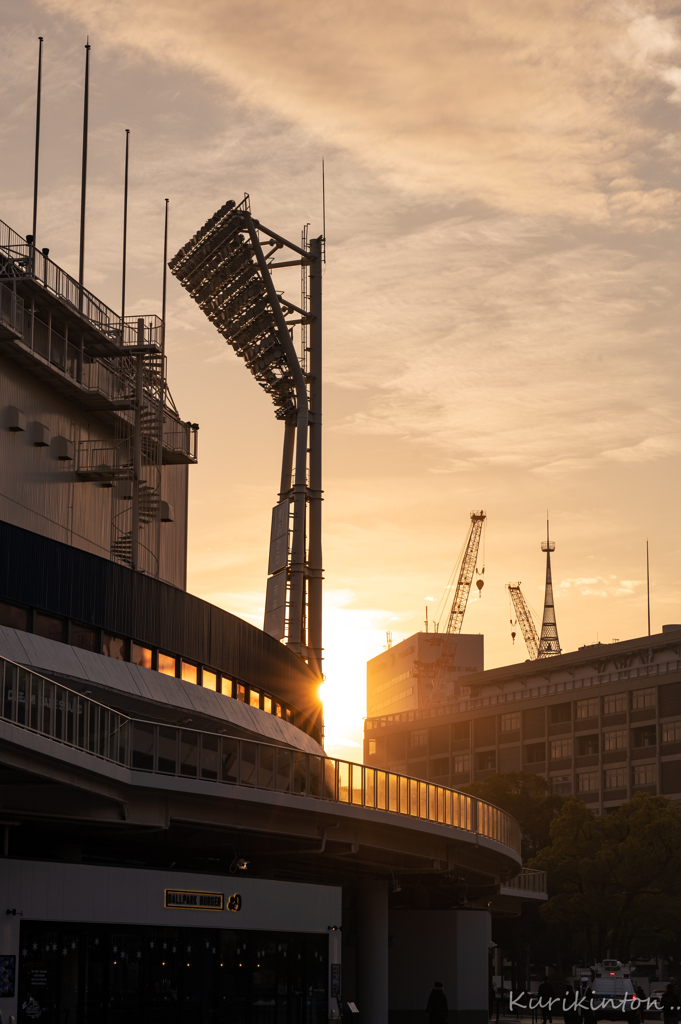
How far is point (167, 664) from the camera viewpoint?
40.6 meters

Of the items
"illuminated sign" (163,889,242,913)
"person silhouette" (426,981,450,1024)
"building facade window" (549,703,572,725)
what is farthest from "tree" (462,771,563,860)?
"illuminated sign" (163,889,242,913)

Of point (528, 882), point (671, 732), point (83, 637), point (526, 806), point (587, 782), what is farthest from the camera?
point (587, 782)

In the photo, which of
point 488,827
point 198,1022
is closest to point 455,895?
point 488,827

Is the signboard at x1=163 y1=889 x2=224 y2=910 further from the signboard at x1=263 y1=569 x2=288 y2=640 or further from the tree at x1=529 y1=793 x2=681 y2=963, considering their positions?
the tree at x1=529 y1=793 x2=681 y2=963

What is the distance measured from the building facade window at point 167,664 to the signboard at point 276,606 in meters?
16.6

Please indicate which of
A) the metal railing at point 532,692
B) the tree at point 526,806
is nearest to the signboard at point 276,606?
the tree at point 526,806

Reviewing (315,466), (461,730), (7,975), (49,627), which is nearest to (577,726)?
(461,730)

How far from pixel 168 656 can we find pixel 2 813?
1357 centimetres

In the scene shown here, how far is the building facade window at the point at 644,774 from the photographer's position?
132525mm

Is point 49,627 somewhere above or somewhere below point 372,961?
above

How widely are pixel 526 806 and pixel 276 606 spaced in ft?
154

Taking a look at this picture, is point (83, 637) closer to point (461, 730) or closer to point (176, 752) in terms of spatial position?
point (176, 752)

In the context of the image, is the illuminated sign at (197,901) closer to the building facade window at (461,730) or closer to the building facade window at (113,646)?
the building facade window at (113,646)

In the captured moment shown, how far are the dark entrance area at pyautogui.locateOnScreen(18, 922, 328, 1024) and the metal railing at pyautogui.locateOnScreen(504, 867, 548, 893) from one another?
25.8 m
